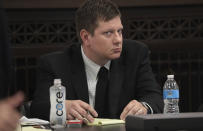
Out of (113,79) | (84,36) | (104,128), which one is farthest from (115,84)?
(104,128)

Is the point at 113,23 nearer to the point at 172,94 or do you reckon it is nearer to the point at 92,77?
the point at 92,77

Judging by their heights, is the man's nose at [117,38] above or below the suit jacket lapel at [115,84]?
above

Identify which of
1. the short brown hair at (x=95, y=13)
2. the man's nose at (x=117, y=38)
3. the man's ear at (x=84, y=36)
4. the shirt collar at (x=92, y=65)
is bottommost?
the shirt collar at (x=92, y=65)

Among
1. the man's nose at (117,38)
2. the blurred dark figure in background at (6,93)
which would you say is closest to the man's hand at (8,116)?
the blurred dark figure in background at (6,93)

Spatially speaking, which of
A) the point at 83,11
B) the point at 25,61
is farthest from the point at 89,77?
the point at 25,61

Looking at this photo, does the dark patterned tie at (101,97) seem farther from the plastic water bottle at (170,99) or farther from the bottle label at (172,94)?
the bottle label at (172,94)

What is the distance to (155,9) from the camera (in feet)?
13.8

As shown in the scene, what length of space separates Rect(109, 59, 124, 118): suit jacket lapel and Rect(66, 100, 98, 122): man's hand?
0.36m

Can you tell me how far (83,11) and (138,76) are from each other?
51 cm

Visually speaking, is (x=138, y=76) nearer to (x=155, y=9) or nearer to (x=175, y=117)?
(x=175, y=117)

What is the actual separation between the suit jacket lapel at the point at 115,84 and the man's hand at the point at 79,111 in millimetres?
361

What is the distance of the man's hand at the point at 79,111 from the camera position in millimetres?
2301

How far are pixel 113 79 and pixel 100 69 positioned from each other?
101 mm

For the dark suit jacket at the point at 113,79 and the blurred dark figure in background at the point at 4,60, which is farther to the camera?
the dark suit jacket at the point at 113,79
